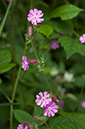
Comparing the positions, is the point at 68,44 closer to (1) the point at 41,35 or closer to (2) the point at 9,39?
(1) the point at 41,35

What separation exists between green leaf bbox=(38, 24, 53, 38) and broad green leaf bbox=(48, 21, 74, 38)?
0.08 metres

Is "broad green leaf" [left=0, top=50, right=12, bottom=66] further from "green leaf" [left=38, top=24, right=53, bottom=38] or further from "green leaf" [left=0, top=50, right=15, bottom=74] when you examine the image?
"green leaf" [left=38, top=24, right=53, bottom=38]

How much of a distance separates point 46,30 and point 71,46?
0.56 feet

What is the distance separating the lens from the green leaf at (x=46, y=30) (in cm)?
108

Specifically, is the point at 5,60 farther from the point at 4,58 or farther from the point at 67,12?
the point at 67,12

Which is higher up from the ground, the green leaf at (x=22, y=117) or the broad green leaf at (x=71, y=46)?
the broad green leaf at (x=71, y=46)

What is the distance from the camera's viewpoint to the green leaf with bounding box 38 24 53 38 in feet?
3.56

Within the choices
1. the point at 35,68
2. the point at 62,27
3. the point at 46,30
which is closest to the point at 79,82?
the point at 35,68

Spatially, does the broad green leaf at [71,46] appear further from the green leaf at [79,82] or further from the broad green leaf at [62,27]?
the green leaf at [79,82]

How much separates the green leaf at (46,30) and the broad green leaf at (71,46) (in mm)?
84

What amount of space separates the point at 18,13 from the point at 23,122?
199 cm

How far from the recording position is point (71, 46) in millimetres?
1066

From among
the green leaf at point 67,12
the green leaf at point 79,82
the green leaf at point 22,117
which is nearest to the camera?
the green leaf at point 22,117

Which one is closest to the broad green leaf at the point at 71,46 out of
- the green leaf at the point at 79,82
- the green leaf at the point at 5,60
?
the green leaf at the point at 5,60
